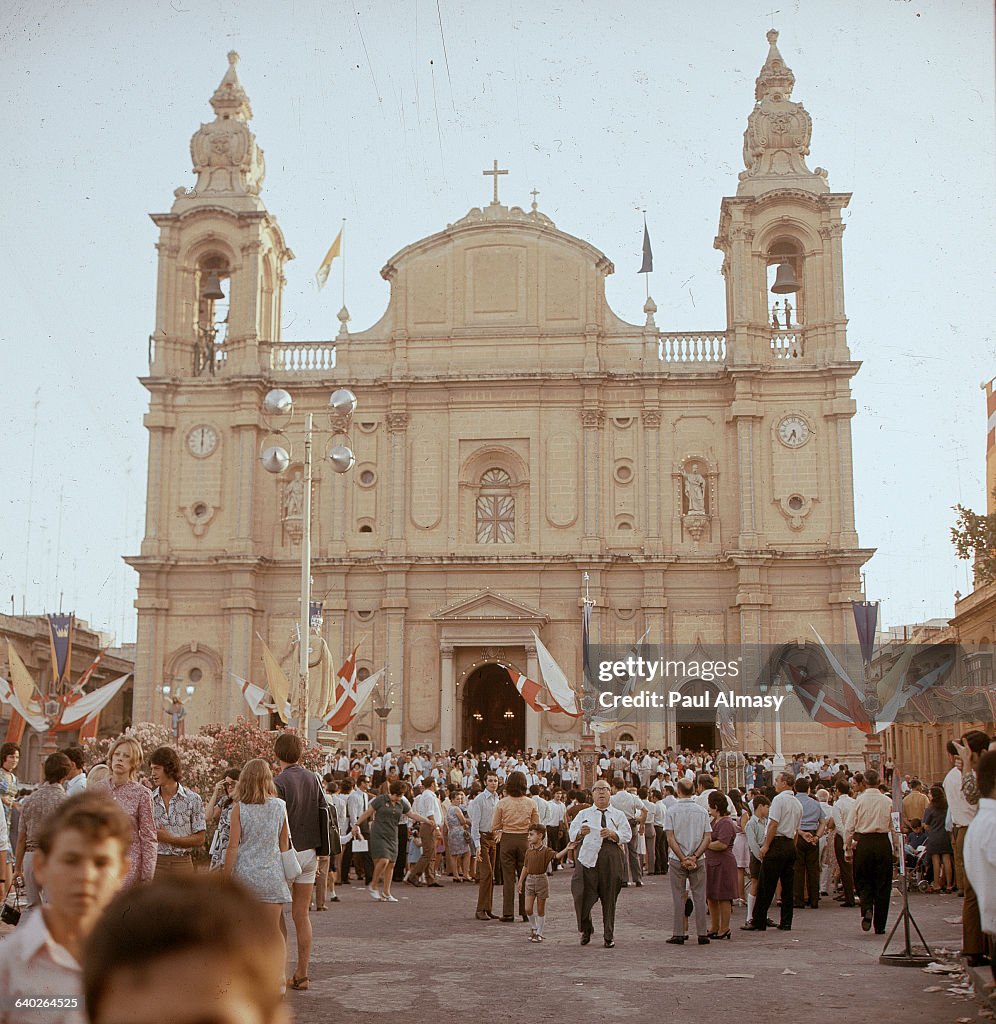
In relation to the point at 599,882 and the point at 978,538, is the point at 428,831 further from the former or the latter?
the point at 978,538

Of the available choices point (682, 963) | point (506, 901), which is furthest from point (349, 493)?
point (682, 963)

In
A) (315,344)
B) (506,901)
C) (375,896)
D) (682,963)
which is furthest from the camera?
(315,344)

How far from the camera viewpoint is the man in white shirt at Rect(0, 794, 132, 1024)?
327 centimetres

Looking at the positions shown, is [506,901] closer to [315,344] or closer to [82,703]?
[82,703]

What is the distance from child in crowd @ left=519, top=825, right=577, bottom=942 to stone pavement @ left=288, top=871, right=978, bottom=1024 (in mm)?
240

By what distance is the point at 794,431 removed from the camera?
132 ft

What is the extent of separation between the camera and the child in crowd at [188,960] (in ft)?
4.72

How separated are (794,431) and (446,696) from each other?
42.3ft

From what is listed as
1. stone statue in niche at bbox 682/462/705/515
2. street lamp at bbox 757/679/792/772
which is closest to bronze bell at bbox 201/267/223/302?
stone statue in niche at bbox 682/462/705/515

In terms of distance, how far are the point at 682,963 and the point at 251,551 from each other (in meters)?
30.0

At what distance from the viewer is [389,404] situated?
4141 cm

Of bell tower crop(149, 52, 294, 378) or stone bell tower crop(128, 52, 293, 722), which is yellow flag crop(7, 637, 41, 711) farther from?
bell tower crop(149, 52, 294, 378)

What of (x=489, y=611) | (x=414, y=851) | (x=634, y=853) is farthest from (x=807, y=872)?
(x=489, y=611)

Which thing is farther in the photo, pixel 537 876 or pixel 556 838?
pixel 556 838
